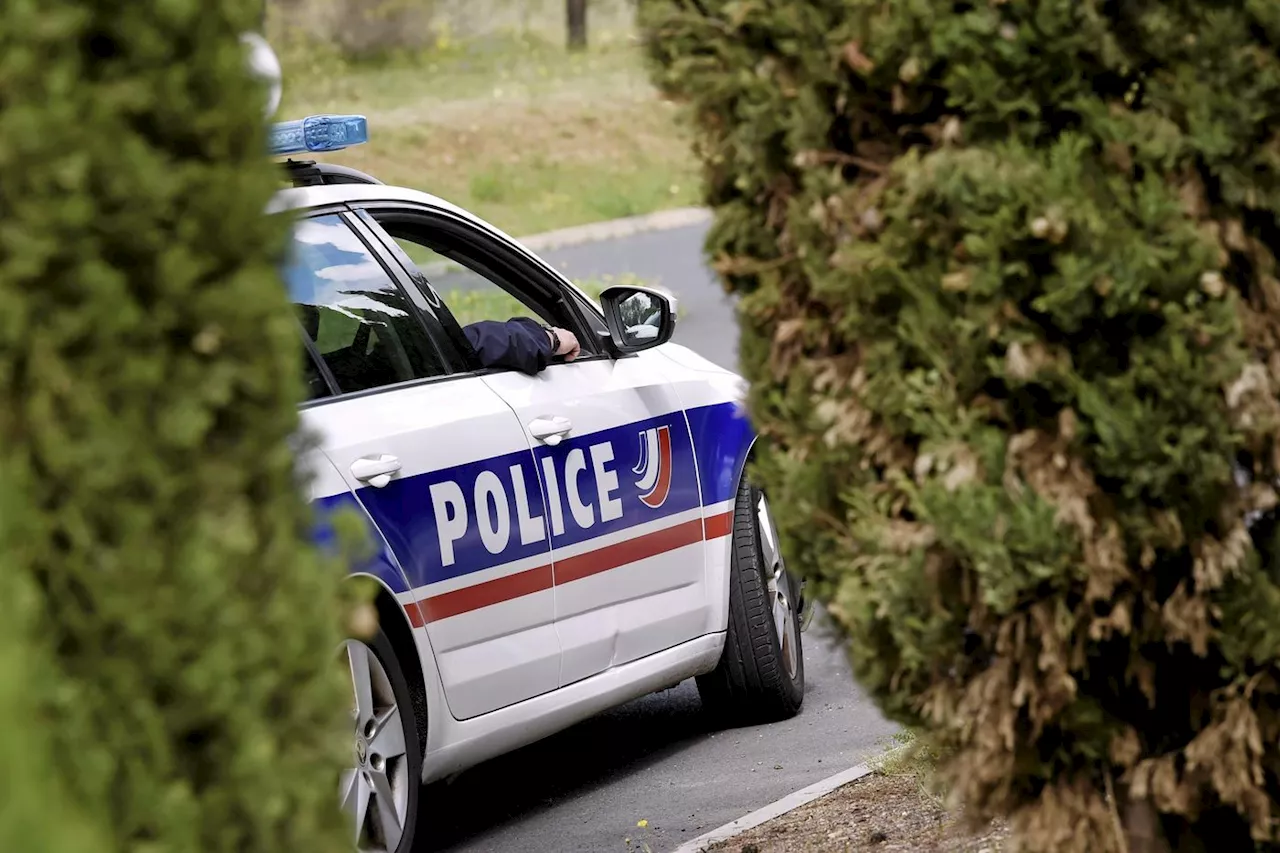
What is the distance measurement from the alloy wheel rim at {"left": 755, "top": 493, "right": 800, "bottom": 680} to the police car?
0.02 meters

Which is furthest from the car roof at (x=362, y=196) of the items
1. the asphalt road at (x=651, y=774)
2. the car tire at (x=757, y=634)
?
the car tire at (x=757, y=634)

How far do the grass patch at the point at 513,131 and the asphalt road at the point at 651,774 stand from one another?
1850 centimetres

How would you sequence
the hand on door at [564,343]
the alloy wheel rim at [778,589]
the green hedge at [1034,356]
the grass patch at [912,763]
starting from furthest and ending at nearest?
1. the alloy wheel rim at [778,589]
2. the hand on door at [564,343]
3. the grass patch at [912,763]
4. the green hedge at [1034,356]

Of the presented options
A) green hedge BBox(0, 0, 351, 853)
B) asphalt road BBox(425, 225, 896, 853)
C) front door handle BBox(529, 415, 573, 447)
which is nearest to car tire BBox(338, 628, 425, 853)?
asphalt road BBox(425, 225, 896, 853)

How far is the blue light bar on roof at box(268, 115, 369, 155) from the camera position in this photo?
17.8ft

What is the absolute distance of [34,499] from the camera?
2002mm

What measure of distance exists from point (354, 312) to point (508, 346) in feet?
1.57

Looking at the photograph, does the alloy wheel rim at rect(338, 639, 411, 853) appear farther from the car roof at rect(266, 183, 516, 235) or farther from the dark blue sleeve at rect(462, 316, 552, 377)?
the car roof at rect(266, 183, 516, 235)

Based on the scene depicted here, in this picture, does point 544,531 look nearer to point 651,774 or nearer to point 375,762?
point 375,762

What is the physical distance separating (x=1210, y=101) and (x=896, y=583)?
99 cm

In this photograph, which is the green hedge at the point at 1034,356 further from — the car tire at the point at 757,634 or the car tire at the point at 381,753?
the car tire at the point at 757,634

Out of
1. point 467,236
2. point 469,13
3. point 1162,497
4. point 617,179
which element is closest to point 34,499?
point 1162,497

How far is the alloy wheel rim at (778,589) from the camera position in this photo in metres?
6.45

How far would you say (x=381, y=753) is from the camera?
490 centimetres
